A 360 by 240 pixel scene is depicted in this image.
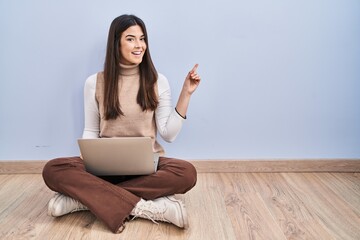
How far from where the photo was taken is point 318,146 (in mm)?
1984

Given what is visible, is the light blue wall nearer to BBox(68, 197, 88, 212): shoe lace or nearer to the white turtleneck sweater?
the white turtleneck sweater

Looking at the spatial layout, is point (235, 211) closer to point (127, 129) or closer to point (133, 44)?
point (127, 129)

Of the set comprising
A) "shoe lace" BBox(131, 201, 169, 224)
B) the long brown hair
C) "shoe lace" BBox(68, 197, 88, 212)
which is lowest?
"shoe lace" BBox(68, 197, 88, 212)

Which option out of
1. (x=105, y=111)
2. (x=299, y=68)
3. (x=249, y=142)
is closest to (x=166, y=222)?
(x=105, y=111)

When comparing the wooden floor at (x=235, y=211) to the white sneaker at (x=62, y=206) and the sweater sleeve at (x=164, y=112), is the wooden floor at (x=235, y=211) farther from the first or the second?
the sweater sleeve at (x=164, y=112)

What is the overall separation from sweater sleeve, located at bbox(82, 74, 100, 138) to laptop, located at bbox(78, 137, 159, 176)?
9.5 inches

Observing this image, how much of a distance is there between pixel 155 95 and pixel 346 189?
914 millimetres

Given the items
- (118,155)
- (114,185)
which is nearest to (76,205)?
(114,185)

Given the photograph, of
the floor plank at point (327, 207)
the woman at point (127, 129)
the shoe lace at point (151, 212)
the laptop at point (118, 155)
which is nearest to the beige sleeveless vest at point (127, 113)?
the woman at point (127, 129)

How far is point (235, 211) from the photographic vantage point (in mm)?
1563

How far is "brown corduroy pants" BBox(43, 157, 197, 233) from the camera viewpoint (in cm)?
143

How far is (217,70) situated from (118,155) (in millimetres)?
701

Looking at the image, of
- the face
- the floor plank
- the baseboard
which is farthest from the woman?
the floor plank

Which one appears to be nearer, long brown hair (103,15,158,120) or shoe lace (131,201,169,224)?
shoe lace (131,201,169,224)
